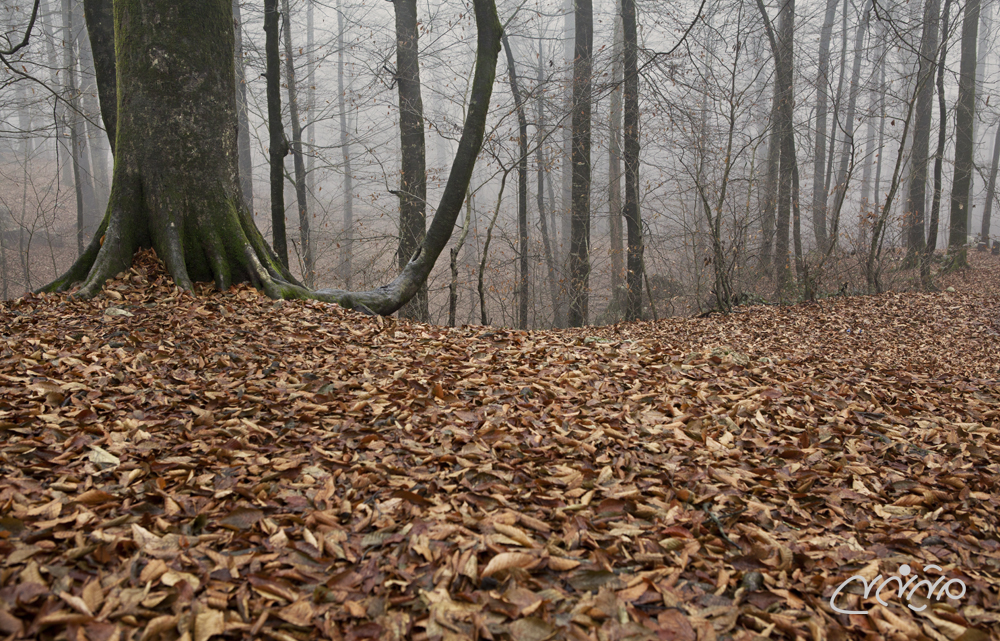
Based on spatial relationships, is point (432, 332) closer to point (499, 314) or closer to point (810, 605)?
point (810, 605)

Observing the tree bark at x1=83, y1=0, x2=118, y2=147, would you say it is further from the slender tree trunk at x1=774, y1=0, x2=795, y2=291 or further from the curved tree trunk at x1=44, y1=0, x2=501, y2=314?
the slender tree trunk at x1=774, y1=0, x2=795, y2=291

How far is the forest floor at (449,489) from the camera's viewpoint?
164cm

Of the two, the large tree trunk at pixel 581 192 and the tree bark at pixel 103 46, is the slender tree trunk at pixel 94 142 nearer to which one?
the tree bark at pixel 103 46

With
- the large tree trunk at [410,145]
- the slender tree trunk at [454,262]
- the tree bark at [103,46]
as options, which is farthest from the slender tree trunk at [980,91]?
the tree bark at [103,46]

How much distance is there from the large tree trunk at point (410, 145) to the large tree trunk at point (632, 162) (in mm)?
3052

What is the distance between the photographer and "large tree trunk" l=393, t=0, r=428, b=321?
8258mm

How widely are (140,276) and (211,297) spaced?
530mm

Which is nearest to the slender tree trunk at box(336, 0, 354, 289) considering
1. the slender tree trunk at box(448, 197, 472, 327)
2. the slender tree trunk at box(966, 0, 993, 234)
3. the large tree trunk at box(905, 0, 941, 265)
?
the slender tree trunk at box(448, 197, 472, 327)

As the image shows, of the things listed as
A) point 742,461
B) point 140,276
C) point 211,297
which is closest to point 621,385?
point 742,461

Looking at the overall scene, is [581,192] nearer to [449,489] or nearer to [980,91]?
[449,489]

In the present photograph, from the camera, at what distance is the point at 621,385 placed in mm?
3650

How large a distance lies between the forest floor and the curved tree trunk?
0.35 metres

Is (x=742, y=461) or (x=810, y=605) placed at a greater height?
(x=742, y=461)

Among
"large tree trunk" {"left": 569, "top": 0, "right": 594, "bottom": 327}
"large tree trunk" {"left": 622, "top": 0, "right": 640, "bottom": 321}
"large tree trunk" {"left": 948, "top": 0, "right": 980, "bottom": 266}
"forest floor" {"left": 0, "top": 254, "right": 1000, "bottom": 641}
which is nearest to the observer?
"forest floor" {"left": 0, "top": 254, "right": 1000, "bottom": 641}
